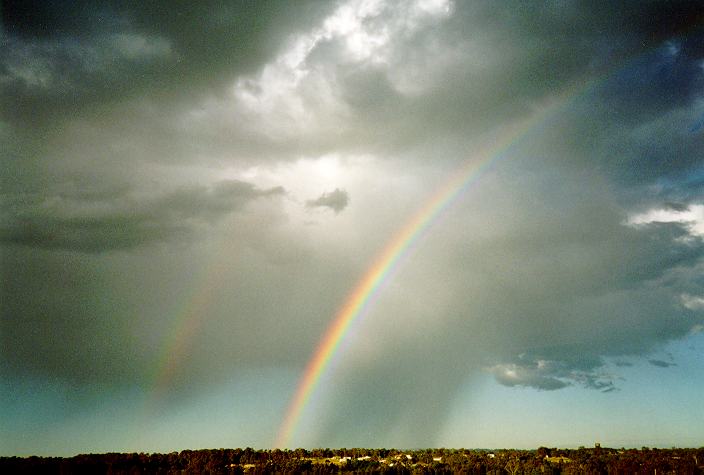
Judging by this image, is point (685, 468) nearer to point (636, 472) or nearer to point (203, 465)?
point (636, 472)

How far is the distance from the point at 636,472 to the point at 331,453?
96.7 metres

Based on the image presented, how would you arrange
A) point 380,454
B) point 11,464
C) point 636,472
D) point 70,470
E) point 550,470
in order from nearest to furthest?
point 636,472
point 550,470
point 70,470
point 11,464
point 380,454

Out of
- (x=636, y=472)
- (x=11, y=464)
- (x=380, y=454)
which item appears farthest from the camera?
(x=380, y=454)

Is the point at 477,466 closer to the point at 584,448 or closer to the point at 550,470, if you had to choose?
the point at 550,470

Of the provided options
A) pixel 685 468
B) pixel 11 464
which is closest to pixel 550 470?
pixel 685 468

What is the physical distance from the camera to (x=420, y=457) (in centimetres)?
15750

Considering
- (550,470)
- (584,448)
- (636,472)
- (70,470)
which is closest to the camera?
(636,472)

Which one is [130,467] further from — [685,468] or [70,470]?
[685,468]

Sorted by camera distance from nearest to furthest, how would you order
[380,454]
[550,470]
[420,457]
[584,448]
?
[550,470]
[420,457]
[380,454]
[584,448]

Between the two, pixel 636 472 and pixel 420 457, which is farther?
pixel 420 457

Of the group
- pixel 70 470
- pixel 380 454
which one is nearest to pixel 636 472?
pixel 380 454

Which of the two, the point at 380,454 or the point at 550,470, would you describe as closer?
the point at 550,470

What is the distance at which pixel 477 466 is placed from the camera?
120 metres

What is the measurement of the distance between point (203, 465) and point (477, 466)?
6347 cm
